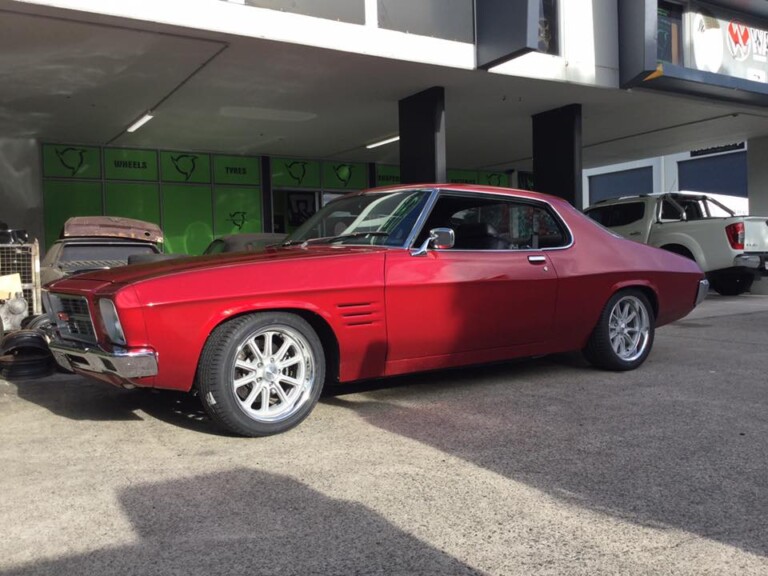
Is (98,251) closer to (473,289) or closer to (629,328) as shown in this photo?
(473,289)

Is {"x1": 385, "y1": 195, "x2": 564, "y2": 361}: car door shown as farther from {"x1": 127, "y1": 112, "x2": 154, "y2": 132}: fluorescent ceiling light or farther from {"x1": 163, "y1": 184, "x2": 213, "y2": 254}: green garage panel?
{"x1": 163, "y1": 184, "x2": 213, "y2": 254}: green garage panel

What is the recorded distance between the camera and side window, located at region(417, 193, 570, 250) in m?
5.09

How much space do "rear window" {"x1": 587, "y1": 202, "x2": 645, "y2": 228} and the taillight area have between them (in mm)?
1600

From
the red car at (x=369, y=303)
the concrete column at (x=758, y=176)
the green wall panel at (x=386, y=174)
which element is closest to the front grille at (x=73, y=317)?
the red car at (x=369, y=303)

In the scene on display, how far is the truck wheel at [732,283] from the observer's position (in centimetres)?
1315

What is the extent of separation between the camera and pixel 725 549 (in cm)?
245

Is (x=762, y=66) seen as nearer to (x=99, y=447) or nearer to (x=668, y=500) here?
(x=668, y=500)

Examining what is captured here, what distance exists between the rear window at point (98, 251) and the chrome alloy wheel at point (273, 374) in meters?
4.67

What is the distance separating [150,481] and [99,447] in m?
0.74

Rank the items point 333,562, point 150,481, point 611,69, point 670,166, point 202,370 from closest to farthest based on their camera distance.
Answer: point 333,562
point 150,481
point 202,370
point 611,69
point 670,166

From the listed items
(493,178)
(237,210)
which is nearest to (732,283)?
(493,178)

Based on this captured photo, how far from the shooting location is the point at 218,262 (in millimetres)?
3973

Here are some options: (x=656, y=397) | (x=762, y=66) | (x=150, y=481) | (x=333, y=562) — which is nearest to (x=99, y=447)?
(x=150, y=481)

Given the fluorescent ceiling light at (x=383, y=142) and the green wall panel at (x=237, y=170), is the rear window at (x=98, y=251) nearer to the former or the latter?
the fluorescent ceiling light at (x=383, y=142)
